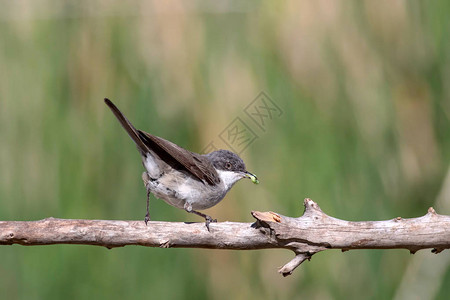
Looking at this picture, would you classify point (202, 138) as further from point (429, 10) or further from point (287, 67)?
point (429, 10)

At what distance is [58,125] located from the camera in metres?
3.99

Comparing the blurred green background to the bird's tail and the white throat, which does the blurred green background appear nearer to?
the white throat

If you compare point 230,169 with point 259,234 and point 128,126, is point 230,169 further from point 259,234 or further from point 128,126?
point 259,234

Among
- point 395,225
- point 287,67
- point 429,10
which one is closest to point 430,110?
point 429,10

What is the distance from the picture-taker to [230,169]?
388cm

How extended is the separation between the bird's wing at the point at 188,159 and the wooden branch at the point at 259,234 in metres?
0.55

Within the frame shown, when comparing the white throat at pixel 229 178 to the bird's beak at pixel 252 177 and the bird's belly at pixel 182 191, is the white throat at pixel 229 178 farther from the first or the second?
the bird's belly at pixel 182 191

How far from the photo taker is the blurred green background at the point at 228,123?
12.7 feet

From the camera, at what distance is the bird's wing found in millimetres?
3224

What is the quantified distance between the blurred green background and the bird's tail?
0.44 meters

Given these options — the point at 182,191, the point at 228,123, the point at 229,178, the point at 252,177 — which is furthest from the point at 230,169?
the point at 182,191

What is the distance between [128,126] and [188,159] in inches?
18.3

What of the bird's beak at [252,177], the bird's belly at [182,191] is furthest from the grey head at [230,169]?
the bird's belly at [182,191]

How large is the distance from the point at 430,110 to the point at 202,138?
1.59m
